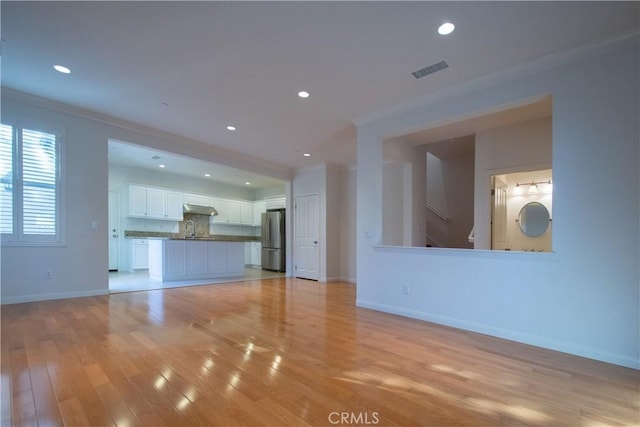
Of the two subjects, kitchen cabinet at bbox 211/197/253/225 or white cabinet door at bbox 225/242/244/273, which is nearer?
white cabinet door at bbox 225/242/244/273

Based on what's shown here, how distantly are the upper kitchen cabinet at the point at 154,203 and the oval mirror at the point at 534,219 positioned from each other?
851 centimetres

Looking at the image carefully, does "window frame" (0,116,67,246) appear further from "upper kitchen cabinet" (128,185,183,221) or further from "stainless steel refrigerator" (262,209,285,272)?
"stainless steel refrigerator" (262,209,285,272)

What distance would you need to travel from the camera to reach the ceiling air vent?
295cm

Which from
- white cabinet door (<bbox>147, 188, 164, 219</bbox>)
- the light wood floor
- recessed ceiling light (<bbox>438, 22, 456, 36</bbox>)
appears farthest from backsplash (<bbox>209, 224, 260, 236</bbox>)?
recessed ceiling light (<bbox>438, 22, 456, 36</bbox>)

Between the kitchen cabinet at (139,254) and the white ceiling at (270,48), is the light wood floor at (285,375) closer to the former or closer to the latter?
the white ceiling at (270,48)

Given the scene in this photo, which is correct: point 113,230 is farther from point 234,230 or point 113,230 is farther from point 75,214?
point 75,214

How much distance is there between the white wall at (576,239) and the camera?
8.05ft

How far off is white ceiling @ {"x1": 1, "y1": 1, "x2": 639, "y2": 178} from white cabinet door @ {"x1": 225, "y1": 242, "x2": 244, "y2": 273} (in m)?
3.85

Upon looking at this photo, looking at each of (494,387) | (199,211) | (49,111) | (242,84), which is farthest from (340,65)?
(199,211)

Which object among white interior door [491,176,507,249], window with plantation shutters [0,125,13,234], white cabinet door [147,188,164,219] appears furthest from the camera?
white cabinet door [147,188,164,219]

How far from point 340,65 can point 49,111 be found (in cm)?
433

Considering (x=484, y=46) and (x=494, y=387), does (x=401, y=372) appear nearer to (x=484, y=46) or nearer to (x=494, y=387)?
(x=494, y=387)

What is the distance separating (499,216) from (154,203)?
8366mm

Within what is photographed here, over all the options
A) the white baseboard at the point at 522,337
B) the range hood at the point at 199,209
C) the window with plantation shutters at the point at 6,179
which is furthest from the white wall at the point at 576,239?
the range hood at the point at 199,209
